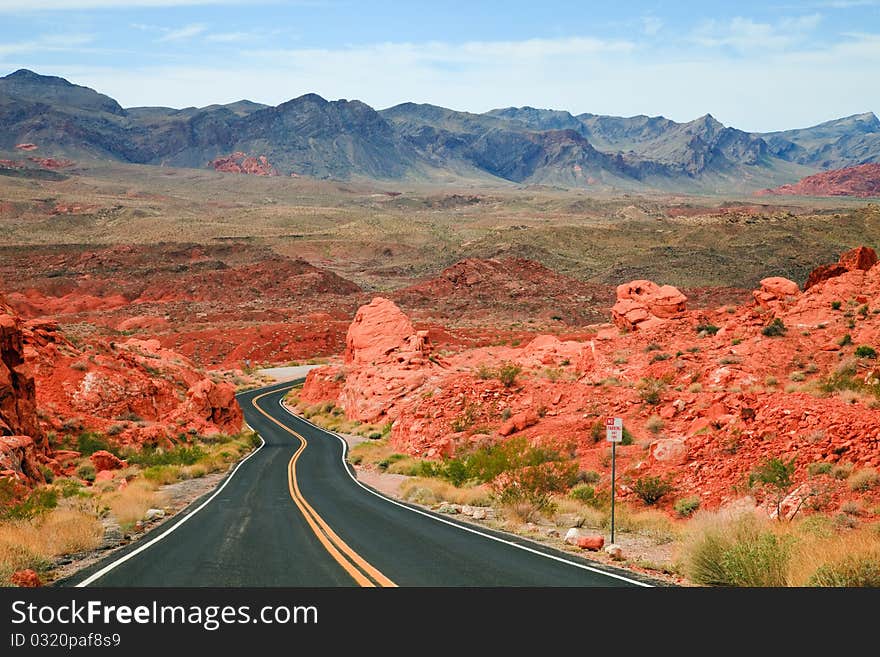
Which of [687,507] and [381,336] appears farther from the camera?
[381,336]

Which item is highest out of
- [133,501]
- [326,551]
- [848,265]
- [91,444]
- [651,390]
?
[848,265]

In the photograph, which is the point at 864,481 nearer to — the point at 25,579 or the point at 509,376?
the point at 25,579

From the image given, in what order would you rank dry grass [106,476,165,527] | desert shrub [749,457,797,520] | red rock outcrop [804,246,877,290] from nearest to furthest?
desert shrub [749,457,797,520] < dry grass [106,476,165,527] < red rock outcrop [804,246,877,290]

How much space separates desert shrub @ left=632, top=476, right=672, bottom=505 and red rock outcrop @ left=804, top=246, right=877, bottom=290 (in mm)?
20308

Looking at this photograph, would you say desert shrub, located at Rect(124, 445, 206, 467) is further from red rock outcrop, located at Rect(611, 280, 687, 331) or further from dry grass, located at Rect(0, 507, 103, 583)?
red rock outcrop, located at Rect(611, 280, 687, 331)

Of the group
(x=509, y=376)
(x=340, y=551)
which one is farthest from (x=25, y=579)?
(x=509, y=376)

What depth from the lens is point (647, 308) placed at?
41469 millimetres

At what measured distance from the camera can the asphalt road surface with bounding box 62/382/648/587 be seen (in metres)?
10.8

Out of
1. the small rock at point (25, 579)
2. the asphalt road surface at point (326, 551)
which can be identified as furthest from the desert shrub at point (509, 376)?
the small rock at point (25, 579)

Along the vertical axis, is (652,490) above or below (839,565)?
below

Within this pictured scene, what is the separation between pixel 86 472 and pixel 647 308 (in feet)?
90.4

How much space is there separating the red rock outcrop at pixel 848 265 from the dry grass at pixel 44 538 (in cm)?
3153

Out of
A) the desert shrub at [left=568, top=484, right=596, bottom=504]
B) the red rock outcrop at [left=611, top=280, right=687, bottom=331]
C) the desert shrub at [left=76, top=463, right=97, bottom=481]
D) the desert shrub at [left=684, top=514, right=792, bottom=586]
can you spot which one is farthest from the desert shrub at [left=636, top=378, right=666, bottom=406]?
the desert shrub at [left=76, top=463, right=97, bottom=481]
